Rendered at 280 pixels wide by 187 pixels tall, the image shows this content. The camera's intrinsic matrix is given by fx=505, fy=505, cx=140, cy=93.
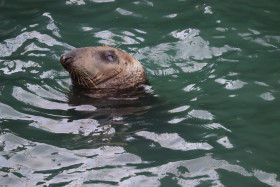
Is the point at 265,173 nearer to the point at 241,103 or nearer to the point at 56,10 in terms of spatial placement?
the point at 241,103

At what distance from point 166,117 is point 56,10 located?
4.51 m

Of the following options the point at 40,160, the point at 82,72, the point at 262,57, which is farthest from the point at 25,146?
the point at 262,57

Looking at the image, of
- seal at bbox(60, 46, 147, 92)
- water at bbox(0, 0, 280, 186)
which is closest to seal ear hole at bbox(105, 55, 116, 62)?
seal at bbox(60, 46, 147, 92)

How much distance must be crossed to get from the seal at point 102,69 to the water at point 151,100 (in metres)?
0.25

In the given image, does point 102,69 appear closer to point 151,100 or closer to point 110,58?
point 110,58

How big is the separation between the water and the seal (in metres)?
0.25

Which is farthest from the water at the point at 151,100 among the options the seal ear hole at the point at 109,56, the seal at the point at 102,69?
the seal ear hole at the point at 109,56

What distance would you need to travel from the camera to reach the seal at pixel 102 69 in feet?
23.3

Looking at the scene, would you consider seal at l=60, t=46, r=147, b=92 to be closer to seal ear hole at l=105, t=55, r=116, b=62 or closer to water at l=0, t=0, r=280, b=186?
seal ear hole at l=105, t=55, r=116, b=62

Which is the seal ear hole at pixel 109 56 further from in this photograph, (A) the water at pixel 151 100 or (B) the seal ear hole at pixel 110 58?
(A) the water at pixel 151 100

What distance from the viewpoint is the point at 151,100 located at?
7.16 metres

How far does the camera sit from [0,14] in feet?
32.3

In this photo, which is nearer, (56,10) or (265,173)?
(265,173)

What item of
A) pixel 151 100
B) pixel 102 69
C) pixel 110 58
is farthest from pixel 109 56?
pixel 151 100
